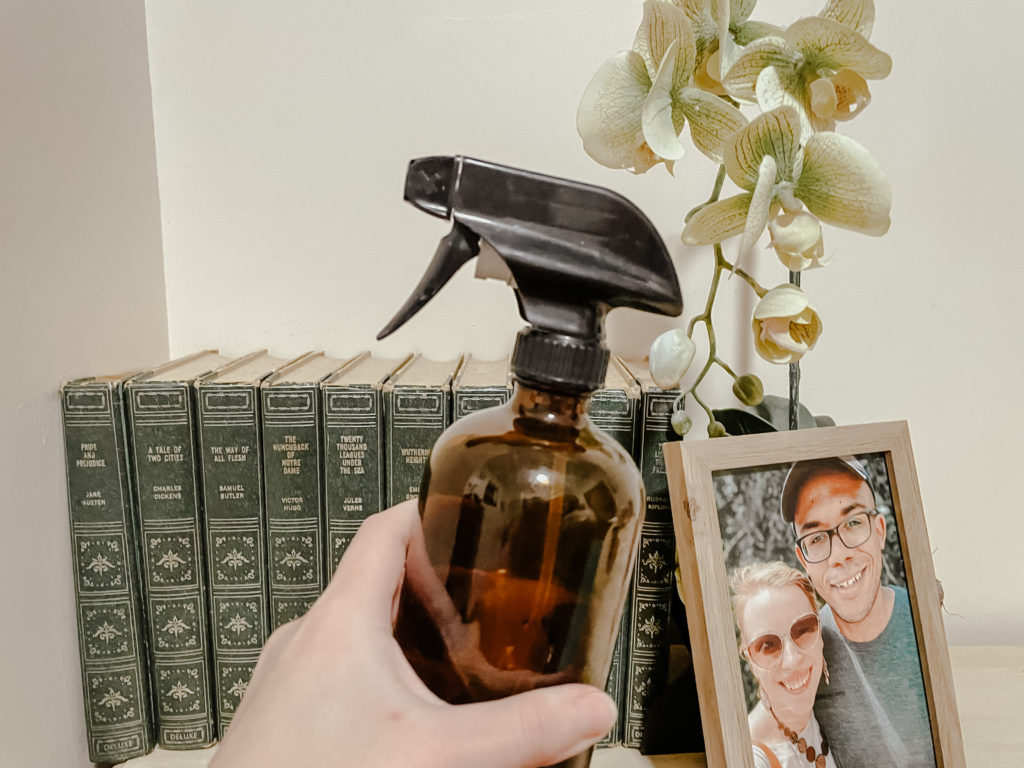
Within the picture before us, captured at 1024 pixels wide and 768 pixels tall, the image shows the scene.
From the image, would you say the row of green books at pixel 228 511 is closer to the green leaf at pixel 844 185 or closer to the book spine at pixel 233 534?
the book spine at pixel 233 534

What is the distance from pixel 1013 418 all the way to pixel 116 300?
2.99ft

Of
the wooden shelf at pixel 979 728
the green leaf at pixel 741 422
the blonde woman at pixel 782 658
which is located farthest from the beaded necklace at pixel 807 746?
the green leaf at pixel 741 422

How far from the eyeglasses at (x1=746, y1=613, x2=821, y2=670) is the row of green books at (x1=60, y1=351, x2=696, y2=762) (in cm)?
8

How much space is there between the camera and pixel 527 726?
27cm

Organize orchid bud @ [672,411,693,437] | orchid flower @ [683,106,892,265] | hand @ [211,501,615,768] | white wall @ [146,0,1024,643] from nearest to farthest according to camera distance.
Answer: hand @ [211,501,615,768]
orchid flower @ [683,106,892,265]
orchid bud @ [672,411,693,437]
white wall @ [146,0,1024,643]

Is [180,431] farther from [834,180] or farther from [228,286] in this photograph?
[834,180]

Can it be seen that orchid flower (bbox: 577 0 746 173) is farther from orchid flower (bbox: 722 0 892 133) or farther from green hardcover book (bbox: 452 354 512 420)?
green hardcover book (bbox: 452 354 512 420)

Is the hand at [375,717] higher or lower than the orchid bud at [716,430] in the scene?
lower

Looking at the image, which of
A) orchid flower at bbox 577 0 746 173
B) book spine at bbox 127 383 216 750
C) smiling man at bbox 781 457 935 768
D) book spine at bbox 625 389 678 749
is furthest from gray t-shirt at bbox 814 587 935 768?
book spine at bbox 127 383 216 750

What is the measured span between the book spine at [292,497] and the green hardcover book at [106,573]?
108 millimetres

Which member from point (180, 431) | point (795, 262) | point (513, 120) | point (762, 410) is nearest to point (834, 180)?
point (795, 262)

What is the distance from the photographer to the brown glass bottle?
291mm

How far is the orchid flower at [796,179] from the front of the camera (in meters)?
0.37

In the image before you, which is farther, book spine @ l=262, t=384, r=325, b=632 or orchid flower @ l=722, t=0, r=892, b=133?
book spine @ l=262, t=384, r=325, b=632
